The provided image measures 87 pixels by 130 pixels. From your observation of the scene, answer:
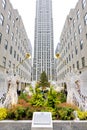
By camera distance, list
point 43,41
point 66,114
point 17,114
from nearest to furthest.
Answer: point 17,114, point 66,114, point 43,41

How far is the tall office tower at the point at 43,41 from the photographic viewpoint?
106562 mm

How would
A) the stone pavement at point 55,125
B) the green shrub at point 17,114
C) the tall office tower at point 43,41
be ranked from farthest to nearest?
the tall office tower at point 43,41
the green shrub at point 17,114
the stone pavement at point 55,125

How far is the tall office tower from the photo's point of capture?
350ft

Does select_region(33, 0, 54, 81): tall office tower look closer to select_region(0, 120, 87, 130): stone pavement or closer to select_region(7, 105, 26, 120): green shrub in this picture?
select_region(7, 105, 26, 120): green shrub

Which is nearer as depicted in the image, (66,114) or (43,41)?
(66,114)

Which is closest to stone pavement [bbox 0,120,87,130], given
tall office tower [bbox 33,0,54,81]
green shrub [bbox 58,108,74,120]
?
green shrub [bbox 58,108,74,120]

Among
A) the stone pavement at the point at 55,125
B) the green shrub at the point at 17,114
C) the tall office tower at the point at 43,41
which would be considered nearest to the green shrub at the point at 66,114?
the stone pavement at the point at 55,125

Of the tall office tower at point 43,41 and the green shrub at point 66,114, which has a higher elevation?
the tall office tower at point 43,41

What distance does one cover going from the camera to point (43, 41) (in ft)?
373

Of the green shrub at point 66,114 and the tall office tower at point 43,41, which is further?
the tall office tower at point 43,41

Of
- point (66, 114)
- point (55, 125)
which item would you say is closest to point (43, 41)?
point (66, 114)

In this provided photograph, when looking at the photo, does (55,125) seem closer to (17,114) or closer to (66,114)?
(66,114)

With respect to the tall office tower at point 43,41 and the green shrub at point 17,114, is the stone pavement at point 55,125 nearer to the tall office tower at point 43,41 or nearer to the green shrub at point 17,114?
the green shrub at point 17,114

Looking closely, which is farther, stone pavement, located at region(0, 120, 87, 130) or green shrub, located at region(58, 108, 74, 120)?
green shrub, located at region(58, 108, 74, 120)
